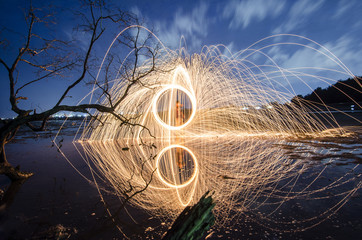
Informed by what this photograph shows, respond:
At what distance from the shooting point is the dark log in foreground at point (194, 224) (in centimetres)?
170

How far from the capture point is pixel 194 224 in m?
1.77

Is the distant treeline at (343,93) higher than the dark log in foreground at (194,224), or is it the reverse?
the distant treeline at (343,93)

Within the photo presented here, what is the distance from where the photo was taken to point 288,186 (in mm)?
3721

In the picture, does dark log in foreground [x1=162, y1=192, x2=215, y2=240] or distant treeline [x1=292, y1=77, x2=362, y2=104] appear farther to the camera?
distant treeline [x1=292, y1=77, x2=362, y2=104]

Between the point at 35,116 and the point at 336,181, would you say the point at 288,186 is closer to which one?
the point at 336,181

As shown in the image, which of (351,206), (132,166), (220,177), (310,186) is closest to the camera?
(351,206)

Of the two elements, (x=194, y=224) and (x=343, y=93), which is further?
(x=343, y=93)

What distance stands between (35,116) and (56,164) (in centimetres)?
232

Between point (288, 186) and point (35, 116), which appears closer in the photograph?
point (288, 186)

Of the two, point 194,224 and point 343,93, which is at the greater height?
point 343,93

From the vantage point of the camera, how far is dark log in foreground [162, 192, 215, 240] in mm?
1697

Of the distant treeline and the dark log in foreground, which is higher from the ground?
the distant treeline

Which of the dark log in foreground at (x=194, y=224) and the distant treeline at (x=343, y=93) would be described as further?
the distant treeline at (x=343, y=93)

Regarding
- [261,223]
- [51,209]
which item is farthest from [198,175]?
[51,209]
